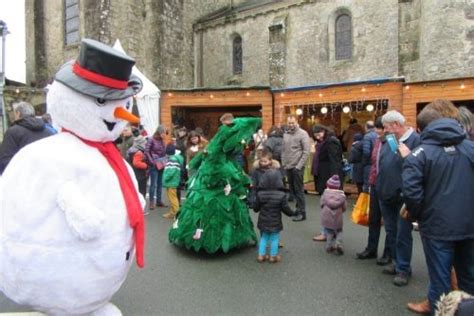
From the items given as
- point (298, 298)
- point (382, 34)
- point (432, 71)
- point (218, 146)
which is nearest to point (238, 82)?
point (382, 34)

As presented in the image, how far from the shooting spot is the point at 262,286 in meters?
4.55

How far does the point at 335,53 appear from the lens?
690 inches

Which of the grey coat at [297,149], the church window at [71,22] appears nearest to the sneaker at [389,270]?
the grey coat at [297,149]

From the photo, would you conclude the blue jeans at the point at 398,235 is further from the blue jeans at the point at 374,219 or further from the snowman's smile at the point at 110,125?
the snowman's smile at the point at 110,125

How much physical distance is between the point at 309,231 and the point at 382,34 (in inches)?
457

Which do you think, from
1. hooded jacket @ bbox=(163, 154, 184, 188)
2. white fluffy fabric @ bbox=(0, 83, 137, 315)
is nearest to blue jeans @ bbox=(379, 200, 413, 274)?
white fluffy fabric @ bbox=(0, 83, 137, 315)

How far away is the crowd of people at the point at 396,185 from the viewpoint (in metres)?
3.37

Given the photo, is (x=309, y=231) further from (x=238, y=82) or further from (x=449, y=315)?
(x=238, y=82)

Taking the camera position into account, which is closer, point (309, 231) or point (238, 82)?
point (309, 231)

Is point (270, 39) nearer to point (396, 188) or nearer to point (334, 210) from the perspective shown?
A: point (334, 210)

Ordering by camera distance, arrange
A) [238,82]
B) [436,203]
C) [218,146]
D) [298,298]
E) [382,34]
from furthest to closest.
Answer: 1. [238,82]
2. [382,34]
3. [218,146]
4. [298,298]
5. [436,203]

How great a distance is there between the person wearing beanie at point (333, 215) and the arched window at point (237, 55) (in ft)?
54.0

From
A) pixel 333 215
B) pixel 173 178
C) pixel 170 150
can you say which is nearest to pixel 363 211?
pixel 333 215

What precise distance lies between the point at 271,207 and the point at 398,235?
5.06ft
